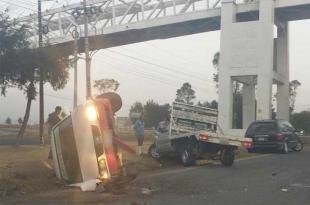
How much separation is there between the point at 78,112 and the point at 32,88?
2207cm

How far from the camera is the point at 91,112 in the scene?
11766mm

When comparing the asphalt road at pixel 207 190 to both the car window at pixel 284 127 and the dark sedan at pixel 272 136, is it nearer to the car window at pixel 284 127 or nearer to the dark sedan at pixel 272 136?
the dark sedan at pixel 272 136

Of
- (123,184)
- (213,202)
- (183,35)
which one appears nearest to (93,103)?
(123,184)

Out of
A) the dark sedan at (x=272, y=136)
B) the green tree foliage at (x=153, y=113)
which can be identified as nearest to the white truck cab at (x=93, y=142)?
the dark sedan at (x=272, y=136)

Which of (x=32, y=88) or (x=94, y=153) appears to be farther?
(x=32, y=88)

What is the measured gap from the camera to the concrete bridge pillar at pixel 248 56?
5722 cm

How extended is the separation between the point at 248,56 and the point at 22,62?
3209cm

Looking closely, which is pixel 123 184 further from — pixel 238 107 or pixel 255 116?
pixel 238 107

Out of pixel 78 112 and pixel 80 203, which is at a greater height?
pixel 78 112

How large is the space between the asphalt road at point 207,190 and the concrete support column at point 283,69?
45.3m

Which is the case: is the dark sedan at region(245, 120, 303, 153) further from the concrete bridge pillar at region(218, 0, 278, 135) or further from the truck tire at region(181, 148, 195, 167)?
the concrete bridge pillar at region(218, 0, 278, 135)

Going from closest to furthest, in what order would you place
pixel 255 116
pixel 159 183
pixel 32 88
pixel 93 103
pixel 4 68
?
1. pixel 93 103
2. pixel 159 183
3. pixel 4 68
4. pixel 32 88
5. pixel 255 116

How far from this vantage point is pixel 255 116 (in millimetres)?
62000

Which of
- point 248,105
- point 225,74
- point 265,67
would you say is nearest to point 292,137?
point 265,67
